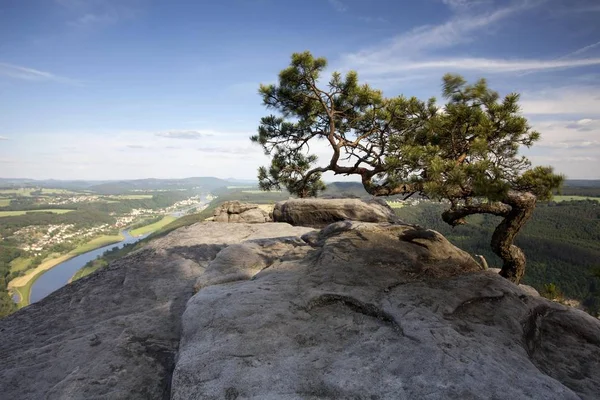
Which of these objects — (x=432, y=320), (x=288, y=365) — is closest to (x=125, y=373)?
(x=288, y=365)

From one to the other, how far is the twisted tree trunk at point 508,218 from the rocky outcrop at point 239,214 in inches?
521

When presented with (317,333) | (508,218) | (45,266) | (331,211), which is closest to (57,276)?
(45,266)

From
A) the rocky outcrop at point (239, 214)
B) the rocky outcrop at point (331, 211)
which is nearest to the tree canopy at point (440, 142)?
the rocky outcrop at point (331, 211)

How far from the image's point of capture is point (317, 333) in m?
5.84

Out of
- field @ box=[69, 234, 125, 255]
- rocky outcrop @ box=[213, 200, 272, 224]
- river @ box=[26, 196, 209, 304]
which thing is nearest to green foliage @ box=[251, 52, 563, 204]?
rocky outcrop @ box=[213, 200, 272, 224]

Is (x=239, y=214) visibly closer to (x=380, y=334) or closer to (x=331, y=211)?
(x=331, y=211)

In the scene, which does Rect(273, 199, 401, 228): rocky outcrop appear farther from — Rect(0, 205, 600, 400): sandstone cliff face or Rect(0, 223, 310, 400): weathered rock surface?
Rect(0, 223, 310, 400): weathered rock surface

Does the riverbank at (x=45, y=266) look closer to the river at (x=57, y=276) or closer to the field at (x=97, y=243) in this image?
the field at (x=97, y=243)

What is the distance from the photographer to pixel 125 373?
601cm

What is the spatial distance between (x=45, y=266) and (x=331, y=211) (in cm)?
16423

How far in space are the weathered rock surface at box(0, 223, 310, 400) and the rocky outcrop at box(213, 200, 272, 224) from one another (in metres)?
7.50

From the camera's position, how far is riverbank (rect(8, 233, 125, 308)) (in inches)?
3923

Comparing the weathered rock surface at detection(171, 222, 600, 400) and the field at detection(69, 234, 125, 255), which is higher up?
the weathered rock surface at detection(171, 222, 600, 400)

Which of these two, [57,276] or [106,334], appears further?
[57,276]
